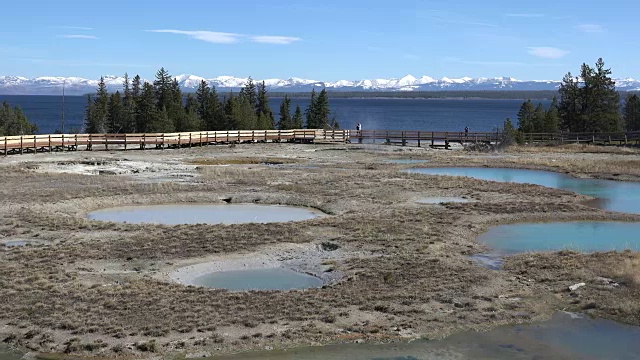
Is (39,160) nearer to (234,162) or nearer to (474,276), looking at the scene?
(234,162)

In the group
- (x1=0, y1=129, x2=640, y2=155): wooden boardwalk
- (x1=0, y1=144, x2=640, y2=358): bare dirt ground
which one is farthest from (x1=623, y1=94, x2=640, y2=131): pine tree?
(x1=0, y1=144, x2=640, y2=358): bare dirt ground

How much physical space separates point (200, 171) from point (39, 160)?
39.3ft

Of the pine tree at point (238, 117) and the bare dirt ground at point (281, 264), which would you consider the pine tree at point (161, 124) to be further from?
the bare dirt ground at point (281, 264)

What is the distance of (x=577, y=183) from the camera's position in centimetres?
3962

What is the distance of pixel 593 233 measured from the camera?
24.3 m

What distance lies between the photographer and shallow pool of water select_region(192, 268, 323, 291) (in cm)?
1666

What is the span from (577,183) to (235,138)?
3504 centimetres

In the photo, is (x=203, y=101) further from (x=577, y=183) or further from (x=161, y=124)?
(x=577, y=183)

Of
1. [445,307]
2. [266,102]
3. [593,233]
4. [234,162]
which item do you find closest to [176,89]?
[266,102]

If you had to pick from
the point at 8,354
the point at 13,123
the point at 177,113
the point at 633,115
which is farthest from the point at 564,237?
the point at 13,123

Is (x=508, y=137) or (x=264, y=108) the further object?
(x=264, y=108)

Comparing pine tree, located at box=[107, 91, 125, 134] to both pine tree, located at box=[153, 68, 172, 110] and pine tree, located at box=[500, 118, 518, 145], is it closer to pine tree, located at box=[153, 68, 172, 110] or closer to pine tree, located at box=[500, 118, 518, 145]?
pine tree, located at box=[153, 68, 172, 110]

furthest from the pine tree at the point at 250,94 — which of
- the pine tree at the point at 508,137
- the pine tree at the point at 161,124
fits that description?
the pine tree at the point at 508,137

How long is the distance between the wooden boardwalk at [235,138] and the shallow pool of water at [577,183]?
19.3m
